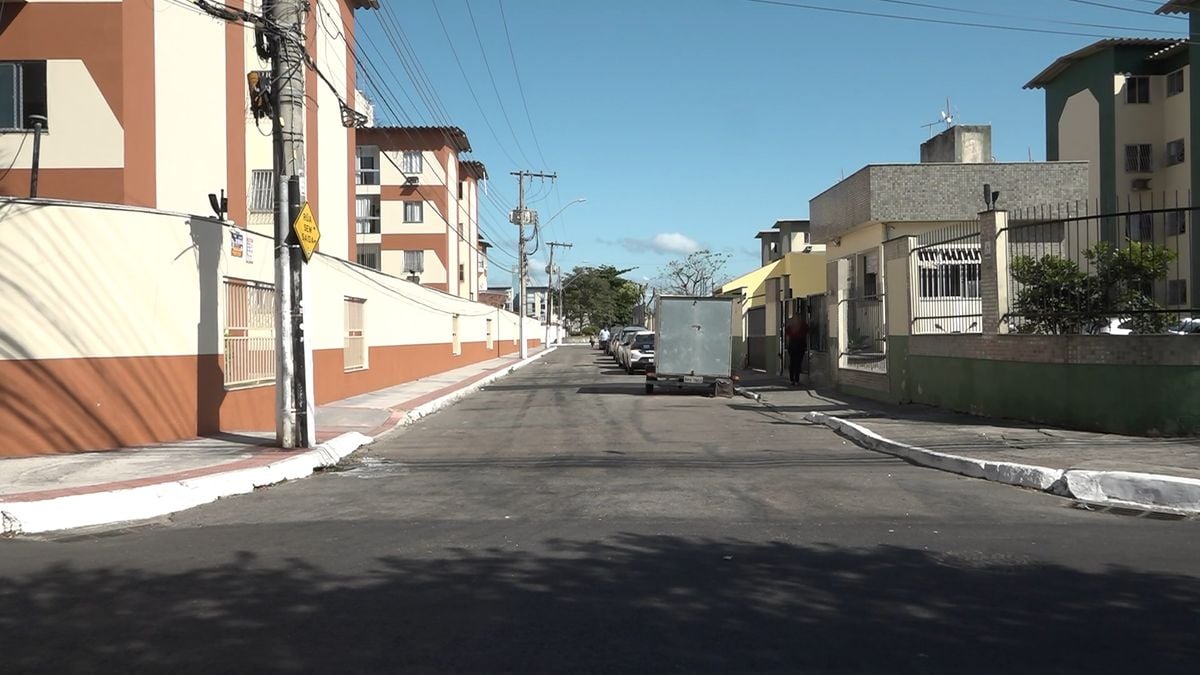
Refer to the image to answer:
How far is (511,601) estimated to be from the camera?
540 cm

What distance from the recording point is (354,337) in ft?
71.2

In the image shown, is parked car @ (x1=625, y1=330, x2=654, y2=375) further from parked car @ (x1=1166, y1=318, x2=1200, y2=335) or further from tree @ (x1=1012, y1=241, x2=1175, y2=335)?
parked car @ (x1=1166, y1=318, x2=1200, y2=335)

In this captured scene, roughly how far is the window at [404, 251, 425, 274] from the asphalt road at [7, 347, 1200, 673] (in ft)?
131

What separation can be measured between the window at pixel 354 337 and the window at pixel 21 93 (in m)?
6.65

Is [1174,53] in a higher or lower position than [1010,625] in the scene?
higher

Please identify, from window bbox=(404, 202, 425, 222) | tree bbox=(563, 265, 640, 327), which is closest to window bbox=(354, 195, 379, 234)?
window bbox=(404, 202, 425, 222)

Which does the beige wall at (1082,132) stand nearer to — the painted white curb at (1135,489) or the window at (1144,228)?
the window at (1144,228)

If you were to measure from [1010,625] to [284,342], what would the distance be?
9097 mm

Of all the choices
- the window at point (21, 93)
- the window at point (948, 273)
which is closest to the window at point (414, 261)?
the window at point (21, 93)

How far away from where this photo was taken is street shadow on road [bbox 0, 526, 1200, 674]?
176 inches

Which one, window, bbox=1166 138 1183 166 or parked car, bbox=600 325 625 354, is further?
parked car, bbox=600 325 625 354

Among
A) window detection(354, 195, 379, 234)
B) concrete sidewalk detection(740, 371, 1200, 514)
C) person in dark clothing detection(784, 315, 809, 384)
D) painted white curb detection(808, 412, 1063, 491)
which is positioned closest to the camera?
concrete sidewalk detection(740, 371, 1200, 514)

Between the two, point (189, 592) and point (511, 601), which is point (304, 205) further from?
point (511, 601)

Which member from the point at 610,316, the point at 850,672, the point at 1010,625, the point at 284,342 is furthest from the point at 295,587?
the point at 610,316
